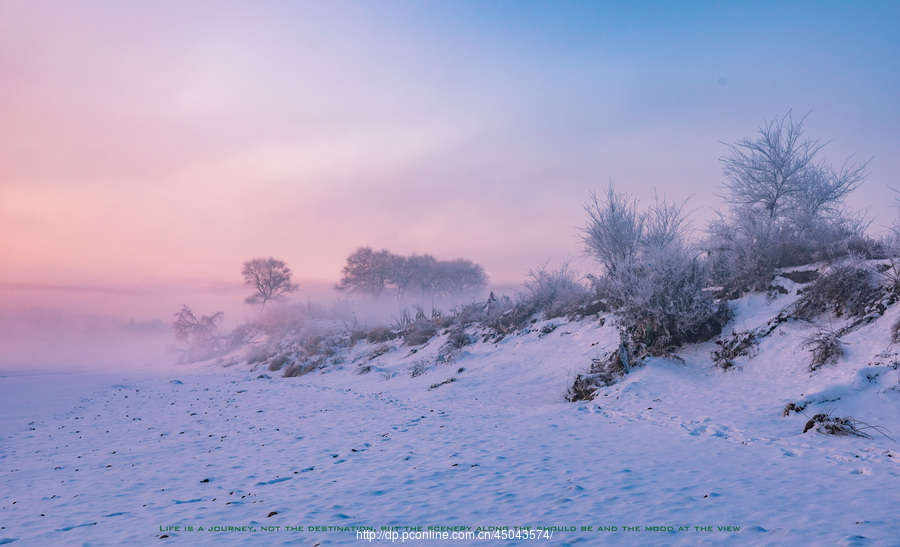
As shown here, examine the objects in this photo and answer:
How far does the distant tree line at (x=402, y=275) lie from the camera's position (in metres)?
56.8

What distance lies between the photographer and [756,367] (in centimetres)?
1178

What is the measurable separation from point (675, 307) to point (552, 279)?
11.3m

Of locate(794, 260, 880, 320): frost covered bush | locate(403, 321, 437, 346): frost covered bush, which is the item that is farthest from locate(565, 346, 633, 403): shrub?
locate(403, 321, 437, 346): frost covered bush

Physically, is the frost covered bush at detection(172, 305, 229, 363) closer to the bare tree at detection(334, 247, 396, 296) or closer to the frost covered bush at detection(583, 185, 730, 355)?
the bare tree at detection(334, 247, 396, 296)

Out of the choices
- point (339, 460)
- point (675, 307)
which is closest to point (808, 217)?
point (675, 307)

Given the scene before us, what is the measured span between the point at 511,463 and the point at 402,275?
51.1 metres

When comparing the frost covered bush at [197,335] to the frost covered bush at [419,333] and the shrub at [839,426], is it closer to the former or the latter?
the frost covered bush at [419,333]

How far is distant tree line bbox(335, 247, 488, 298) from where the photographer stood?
56.8 m

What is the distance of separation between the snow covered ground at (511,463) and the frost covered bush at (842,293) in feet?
2.03

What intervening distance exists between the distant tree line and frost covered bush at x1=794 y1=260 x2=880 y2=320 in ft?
156

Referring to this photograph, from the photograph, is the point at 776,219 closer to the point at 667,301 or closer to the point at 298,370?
the point at 667,301

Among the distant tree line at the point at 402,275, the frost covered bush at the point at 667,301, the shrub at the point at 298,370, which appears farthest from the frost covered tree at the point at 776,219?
the distant tree line at the point at 402,275

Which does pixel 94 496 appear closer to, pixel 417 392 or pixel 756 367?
pixel 417 392

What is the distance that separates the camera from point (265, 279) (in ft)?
190
